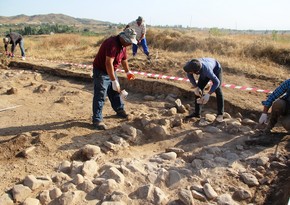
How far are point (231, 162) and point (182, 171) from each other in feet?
2.23

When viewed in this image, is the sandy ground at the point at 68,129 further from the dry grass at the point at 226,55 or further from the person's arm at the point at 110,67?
the dry grass at the point at 226,55

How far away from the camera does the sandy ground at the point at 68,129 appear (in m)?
3.67

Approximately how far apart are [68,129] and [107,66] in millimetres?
1211

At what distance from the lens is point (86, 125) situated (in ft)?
15.5

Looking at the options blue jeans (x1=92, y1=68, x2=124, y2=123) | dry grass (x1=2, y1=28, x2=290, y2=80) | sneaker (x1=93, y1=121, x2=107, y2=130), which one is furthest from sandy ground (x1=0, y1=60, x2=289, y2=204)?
dry grass (x1=2, y1=28, x2=290, y2=80)

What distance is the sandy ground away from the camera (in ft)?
12.0

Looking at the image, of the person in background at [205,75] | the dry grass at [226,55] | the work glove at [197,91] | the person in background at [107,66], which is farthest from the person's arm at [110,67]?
the dry grass at [226,55]

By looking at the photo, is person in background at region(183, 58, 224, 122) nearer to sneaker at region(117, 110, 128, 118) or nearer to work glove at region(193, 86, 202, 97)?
work glove at region(193, 86, 202, 97)

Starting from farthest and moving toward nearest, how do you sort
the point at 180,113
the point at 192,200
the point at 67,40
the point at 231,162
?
1. the point at 67,40
2. the point at 180,113
3. the point at 231,162
4. the point at 192,200

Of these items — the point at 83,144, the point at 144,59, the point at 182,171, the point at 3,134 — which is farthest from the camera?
the point at 144,59

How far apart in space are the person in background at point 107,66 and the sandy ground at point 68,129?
0.42 m

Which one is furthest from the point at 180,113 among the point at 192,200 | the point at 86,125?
the point at 192,200

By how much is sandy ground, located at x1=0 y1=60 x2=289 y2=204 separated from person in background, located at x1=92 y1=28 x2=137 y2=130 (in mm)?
419

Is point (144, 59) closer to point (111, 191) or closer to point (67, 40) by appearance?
point (111, 191)
